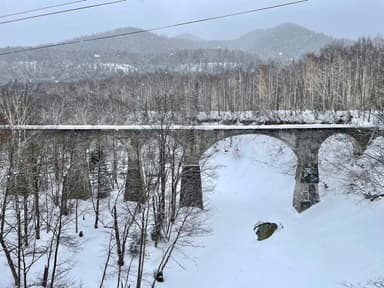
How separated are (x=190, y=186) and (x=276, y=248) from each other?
23.4 ft

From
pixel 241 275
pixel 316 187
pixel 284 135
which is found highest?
pixel 284 135

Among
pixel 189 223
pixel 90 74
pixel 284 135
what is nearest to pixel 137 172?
pixel 189 223

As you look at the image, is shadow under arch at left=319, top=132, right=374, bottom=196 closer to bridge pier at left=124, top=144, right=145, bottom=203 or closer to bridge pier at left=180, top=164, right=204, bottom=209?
bridge pier at left=180, top=164, right=204, bottom=209

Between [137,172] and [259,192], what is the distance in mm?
11141

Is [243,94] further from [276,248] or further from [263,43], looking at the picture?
Answer: [263,43]

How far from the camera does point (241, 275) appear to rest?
754 inches

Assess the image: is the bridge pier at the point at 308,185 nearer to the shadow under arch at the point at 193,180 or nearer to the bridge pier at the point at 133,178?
the shadow under arch at the point at 193,180

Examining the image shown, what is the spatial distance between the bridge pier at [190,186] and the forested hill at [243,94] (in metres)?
9.78

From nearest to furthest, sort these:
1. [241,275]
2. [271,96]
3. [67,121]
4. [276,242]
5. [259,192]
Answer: [241,275] < [276,242] < [259,192] < [67,121] < [271,96]

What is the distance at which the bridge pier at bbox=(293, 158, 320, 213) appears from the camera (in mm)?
24984

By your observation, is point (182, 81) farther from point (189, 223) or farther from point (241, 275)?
point (241, 275)

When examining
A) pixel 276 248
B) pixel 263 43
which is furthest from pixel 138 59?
pixel 276 248

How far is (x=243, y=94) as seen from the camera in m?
52.1

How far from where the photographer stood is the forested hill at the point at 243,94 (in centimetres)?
3950
